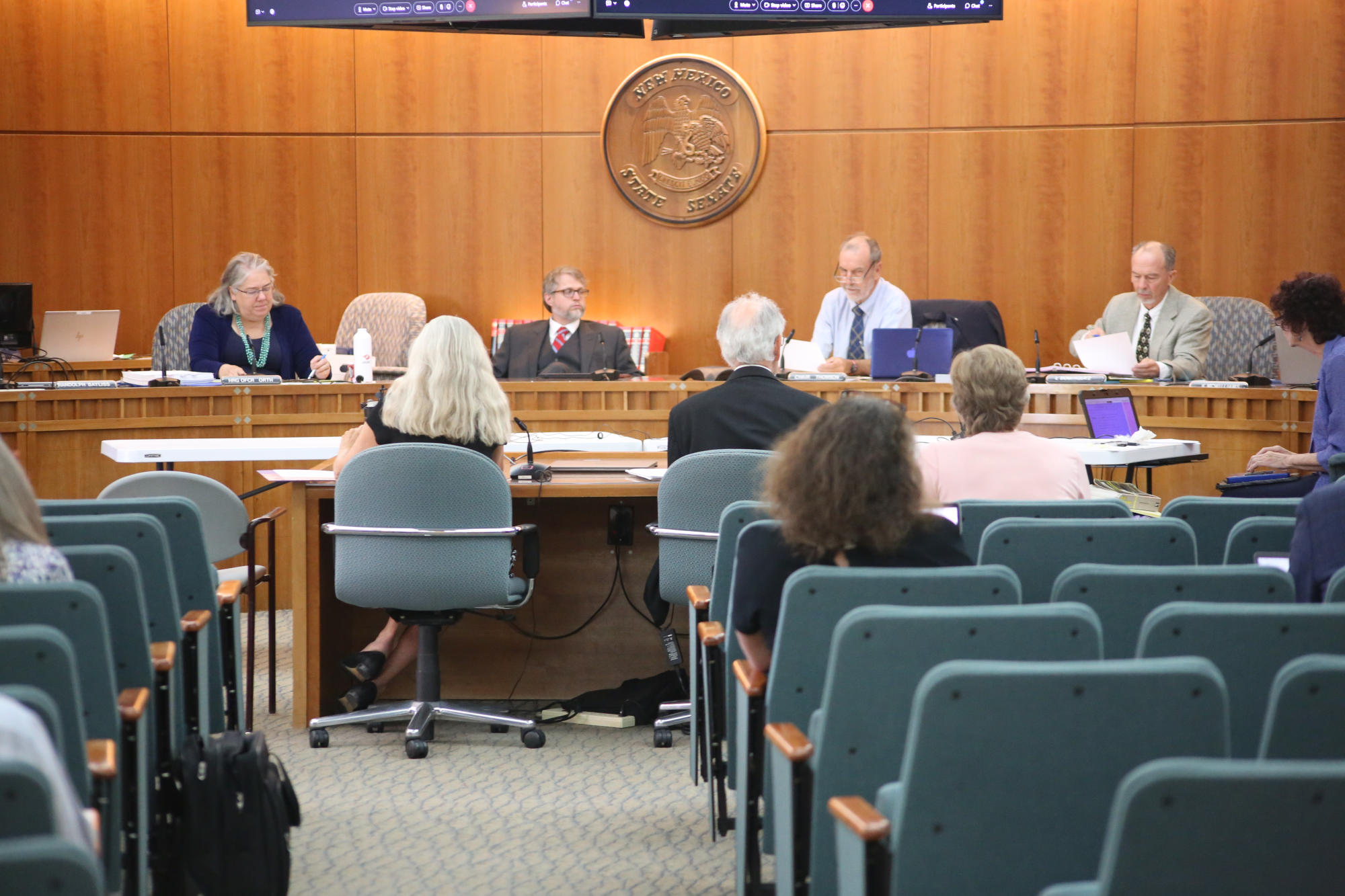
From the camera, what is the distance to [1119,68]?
801cm

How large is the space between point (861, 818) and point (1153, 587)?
0.85 m

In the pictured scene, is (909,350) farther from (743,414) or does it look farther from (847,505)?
(847,505)

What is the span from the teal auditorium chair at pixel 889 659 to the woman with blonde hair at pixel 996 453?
1386 mm

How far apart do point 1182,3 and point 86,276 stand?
7195mm

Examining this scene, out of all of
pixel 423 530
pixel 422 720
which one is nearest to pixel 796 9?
pixel 423 530

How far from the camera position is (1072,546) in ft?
8.29

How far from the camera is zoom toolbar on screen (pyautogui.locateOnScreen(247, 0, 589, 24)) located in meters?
6.05

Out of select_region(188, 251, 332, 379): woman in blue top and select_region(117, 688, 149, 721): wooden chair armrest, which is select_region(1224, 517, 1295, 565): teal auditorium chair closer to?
select_region(117, 688, 149, 721): wooden chair armrest

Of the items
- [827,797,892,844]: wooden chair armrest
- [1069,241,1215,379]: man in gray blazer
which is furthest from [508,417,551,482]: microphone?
[1069,241,1215,379]: man in gray blazer

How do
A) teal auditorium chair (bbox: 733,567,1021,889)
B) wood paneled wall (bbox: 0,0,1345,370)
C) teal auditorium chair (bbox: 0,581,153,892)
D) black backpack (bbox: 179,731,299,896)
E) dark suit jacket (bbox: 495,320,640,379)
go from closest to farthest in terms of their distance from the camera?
teal auditorium chair (bbox: 0,581,153,892)
teal auditorium chair (bbox: 733,567,1021,889)
black backpack (bbox: 179,731,299,896)
dark suit jacket (bbox: 495,320,640,379)
wood paneled wall (bbox: 0,0,1345,370)

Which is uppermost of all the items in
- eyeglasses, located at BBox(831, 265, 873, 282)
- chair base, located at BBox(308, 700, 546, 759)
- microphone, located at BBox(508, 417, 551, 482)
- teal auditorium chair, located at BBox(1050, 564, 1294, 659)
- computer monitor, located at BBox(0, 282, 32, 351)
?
eyeglasses, located at BBox(831, 265, 873, 282)

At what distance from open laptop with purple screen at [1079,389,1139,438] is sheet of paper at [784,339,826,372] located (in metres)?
1.51

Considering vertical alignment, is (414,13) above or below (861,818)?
above

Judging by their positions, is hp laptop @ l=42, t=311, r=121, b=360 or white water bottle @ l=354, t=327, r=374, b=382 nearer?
white water bottle @ l=354, t=327, r=374, b=382
